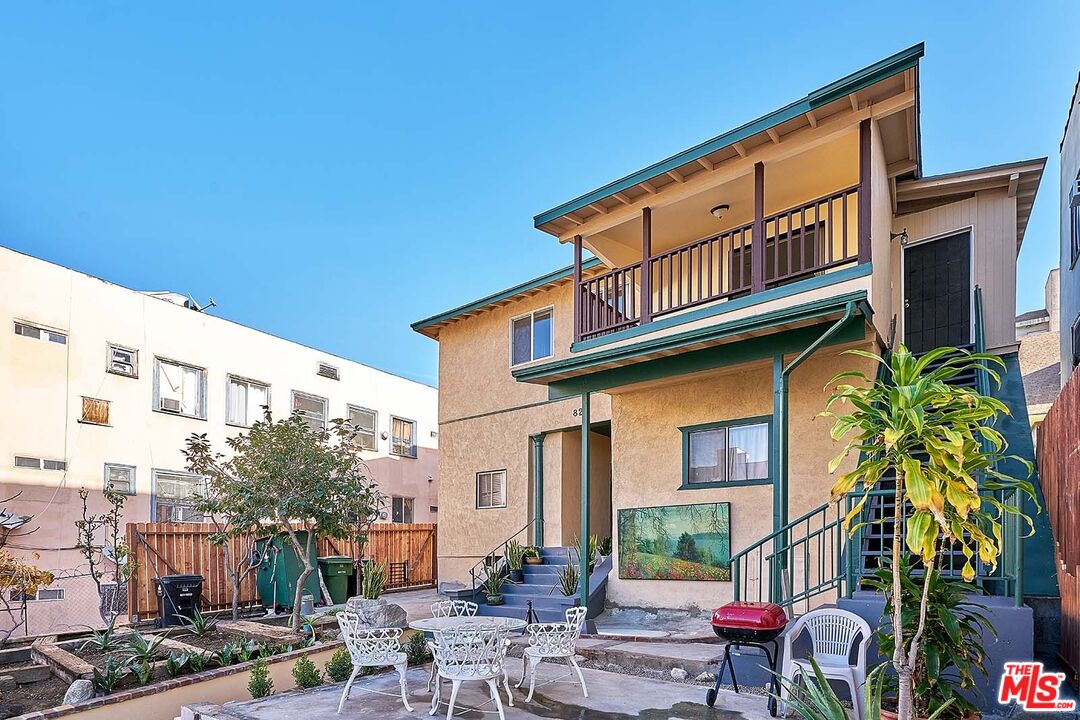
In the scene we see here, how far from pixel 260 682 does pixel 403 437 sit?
16233 mm

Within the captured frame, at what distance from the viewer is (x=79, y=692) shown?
289 inches

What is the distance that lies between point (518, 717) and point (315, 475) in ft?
16.8

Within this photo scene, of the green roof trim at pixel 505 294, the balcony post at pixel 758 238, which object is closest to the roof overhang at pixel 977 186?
the balcony post at pixel 758 238

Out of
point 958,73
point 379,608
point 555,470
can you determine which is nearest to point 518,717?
point 379,608

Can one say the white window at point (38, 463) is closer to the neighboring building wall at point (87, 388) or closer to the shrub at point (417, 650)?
the neighboring building wall at point (87, 388)

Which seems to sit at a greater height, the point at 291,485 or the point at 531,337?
the point at 531,337

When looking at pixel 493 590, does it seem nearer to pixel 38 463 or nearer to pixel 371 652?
pixel 371 652

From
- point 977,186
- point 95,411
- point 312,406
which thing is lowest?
point 95,411

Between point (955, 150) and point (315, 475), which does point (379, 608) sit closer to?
point (315, 475)

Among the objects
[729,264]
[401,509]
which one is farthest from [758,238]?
[401,509]

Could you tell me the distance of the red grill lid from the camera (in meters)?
6.64

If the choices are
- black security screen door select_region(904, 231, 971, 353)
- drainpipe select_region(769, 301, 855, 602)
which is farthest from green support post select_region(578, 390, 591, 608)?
black security screen door select_region(904, 231, 971, 353)

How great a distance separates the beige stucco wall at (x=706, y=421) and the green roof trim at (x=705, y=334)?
109cm

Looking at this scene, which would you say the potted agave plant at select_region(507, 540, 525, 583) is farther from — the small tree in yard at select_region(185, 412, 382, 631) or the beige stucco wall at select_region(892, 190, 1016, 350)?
the beige stucco wall at select_region(892, 190, 1016, 350)
